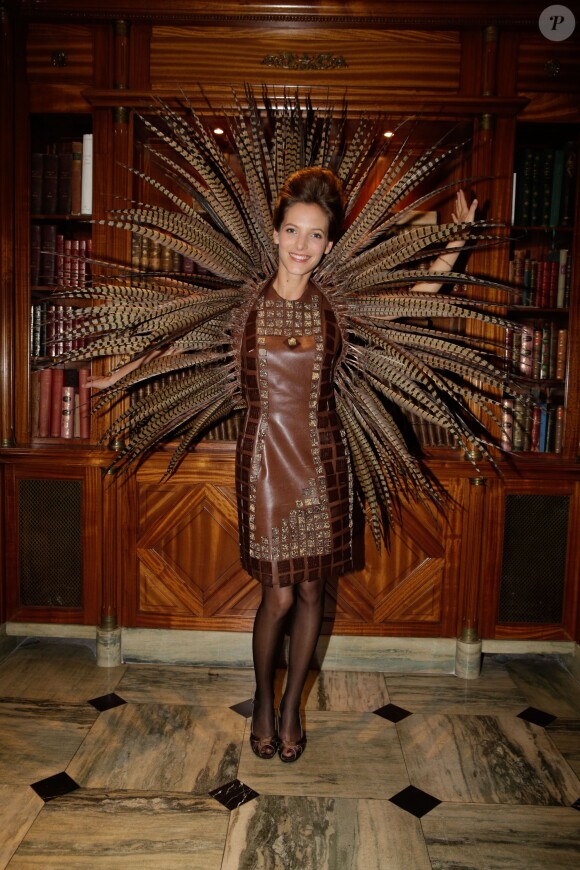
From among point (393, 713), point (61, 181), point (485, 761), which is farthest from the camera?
point (61, 181)

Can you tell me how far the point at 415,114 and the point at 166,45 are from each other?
1.02 meters

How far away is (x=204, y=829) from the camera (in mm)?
1869

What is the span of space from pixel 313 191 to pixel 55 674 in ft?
6.94

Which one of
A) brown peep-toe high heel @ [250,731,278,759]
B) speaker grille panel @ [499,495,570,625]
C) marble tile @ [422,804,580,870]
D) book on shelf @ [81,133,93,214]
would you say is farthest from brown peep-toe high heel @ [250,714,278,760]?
book on shelf @ [81,133,93,214]

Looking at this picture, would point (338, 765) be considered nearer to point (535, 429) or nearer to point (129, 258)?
point (535, 429)

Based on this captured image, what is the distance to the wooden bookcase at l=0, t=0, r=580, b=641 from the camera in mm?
2713

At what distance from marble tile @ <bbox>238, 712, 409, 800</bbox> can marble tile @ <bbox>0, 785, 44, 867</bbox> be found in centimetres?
60

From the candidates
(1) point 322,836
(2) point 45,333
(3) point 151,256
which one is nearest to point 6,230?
(2) point 45,333

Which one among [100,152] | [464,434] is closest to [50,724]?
[464,434]

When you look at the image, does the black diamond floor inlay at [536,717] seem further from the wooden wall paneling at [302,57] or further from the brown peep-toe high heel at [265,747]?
the wooden wall paneling at [302,57]

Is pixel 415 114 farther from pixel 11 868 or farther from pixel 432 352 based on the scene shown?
pixel 11 868

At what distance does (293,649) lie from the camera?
2.26m

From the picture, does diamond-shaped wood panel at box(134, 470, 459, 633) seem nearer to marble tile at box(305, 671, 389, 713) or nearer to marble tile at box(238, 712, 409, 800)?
marble tile at box(305, 671, 389, 713)

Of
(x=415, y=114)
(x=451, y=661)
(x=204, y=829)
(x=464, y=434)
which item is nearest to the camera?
(x=204, y=829)
